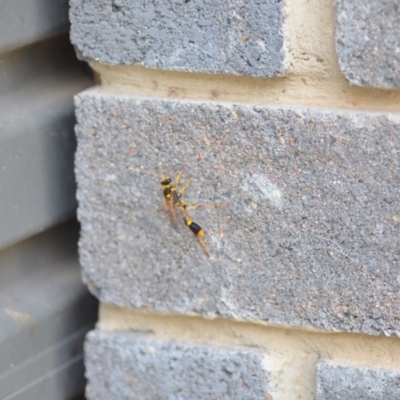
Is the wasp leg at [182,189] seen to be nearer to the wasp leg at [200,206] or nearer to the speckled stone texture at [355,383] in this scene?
the wasp leg at [200,206]

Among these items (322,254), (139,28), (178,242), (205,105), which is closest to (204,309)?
(178,242)

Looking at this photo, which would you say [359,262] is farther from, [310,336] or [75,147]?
[75,147]

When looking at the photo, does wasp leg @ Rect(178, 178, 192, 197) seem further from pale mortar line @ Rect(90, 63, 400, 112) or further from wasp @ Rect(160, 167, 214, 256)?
pale mortar line @ Rect(90, 63, 400, 112)

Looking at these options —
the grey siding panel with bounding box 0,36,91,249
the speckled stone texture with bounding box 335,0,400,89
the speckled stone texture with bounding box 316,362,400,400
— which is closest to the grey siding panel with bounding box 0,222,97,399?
the grey siding panel with bounding box 0,36,91,249

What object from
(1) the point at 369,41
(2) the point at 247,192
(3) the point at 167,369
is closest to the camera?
(1) the point at 369,41

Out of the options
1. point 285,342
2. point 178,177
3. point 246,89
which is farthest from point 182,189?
point 285,342

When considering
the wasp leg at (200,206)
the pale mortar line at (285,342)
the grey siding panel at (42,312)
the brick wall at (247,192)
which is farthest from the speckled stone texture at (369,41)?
the grey siding panel at (42,312)

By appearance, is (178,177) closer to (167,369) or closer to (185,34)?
(185,34)

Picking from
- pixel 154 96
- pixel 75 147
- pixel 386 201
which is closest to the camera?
pixel 386 201
